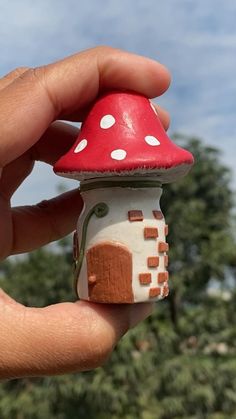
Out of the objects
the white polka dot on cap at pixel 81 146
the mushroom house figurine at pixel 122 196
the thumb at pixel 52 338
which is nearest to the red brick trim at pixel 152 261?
the mushroom house figurine at pixel 122 196

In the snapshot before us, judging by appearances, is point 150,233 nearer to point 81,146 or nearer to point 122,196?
point 122,196

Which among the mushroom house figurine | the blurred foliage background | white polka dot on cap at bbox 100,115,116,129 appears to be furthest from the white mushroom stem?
the blurred foliage background

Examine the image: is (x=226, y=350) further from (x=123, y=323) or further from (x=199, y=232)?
(x=123, y=323)

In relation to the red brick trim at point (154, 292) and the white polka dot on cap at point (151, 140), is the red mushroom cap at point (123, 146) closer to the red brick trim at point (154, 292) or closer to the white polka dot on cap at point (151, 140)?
the white polka dot on cap at point (151, 140)

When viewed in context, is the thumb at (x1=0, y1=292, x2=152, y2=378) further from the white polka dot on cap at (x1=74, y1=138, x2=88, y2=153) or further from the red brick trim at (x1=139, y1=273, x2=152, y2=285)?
the white polka dot on cap at (x1=74, y1=138, x2=88, y2=153)

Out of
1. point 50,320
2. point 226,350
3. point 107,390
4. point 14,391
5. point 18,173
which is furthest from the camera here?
point 226,350

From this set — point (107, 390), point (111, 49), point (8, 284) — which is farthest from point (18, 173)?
point (8, 284)
